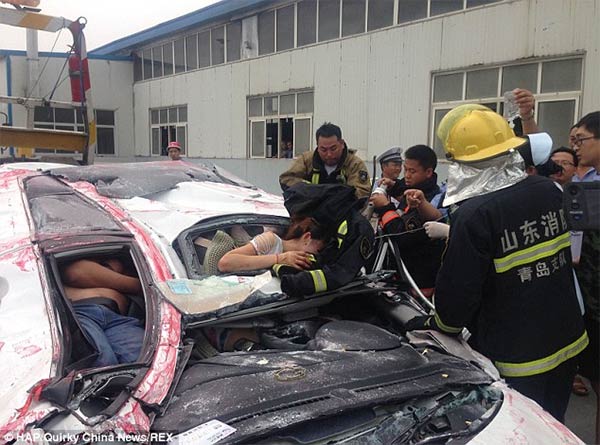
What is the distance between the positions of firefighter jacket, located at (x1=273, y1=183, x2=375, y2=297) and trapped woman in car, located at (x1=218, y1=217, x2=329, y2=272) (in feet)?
0.15

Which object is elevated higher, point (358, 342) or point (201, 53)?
point (201, 53)

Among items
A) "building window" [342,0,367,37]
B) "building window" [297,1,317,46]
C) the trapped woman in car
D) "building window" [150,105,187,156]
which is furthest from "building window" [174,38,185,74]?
the trapped woman in car

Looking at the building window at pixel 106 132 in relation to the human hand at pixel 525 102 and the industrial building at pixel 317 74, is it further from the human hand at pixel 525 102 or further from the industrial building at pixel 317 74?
the human hand at pixel 525 102

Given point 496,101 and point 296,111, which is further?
point 296,111

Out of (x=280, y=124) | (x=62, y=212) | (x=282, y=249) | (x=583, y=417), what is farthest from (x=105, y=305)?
(x=280, y=124)

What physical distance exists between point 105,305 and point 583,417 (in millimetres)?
2805

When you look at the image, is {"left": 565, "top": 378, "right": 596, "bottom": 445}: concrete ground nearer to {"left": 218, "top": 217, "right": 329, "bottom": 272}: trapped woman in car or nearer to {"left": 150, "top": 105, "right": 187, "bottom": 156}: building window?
{"left": 218, "top": 217, "right": 329, "bottom": 272}: trapped woman in car

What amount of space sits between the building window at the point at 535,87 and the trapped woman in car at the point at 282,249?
248 inches

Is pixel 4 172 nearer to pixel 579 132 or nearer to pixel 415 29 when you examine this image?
pixel 579 132

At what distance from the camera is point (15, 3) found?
17.8 feet

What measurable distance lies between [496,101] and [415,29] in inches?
82.4

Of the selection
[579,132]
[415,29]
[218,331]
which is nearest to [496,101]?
[415,29]

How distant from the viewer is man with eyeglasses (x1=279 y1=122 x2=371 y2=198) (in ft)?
12.4

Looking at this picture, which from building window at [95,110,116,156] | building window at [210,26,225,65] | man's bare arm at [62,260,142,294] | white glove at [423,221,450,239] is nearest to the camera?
man's bare arm at [62,260,142,294]
